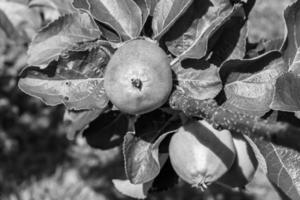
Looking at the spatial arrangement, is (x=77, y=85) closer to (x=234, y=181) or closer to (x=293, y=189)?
(x=234, y=181)

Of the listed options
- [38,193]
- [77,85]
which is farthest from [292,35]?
[38,193]

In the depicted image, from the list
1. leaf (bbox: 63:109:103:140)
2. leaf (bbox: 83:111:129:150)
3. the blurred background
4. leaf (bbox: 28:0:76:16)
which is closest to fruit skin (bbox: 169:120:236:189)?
leaf (bbox: 63:109:103:140)

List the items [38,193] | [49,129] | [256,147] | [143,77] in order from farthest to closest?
1. [49,129]
2. [38,193]
3. [256,147]
4. [143,77]

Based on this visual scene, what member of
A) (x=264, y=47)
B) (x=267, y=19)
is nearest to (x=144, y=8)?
(x=264, y=47)

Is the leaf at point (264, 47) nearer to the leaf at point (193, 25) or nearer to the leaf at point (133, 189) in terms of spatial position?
the leaf at point (193, 25)

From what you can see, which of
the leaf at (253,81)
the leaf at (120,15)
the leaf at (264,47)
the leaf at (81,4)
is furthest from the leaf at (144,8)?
the leaf at (264,47)

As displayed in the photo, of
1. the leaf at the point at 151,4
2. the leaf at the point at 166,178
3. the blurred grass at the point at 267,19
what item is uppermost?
the leaf at the point at 151,4

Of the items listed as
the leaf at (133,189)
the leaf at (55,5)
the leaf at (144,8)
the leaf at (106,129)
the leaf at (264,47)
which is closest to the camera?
the leaf at (144,8)
